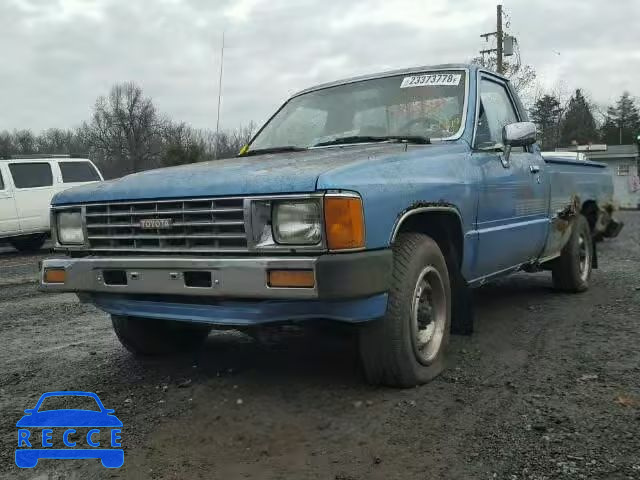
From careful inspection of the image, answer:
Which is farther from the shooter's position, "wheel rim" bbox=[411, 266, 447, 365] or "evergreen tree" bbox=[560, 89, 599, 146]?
"evergreen tree" bbox=[560, 89, 599, 146]

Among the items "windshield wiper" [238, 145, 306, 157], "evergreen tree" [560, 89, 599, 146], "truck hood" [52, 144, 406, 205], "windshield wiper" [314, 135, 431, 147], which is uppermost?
"evergreen tree" [560, 89, 599, 146]

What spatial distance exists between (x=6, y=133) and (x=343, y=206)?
193 feet

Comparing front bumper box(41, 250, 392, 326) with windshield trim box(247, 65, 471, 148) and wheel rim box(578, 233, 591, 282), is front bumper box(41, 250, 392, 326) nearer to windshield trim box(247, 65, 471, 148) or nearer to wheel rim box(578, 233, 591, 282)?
windshield trim box(247, 65, 471, 148)

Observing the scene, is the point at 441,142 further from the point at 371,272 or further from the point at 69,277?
the point at 69,277

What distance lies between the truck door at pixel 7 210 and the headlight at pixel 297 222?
36.0 ft

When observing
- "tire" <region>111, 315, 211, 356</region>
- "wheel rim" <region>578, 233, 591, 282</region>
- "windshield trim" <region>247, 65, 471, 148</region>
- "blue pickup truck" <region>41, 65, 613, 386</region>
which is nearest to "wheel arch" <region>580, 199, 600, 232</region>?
"wheel rim" <region>578, 233, 591, 282</region>

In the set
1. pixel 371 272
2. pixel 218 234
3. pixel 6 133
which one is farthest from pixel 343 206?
pixel 6 133

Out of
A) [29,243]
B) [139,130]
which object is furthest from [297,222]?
[139,130]

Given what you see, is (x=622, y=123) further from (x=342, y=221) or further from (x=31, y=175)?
(x=342, y=221)

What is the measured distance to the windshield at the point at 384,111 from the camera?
425cm

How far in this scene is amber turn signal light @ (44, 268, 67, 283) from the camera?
3.56 metres

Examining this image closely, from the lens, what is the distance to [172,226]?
10.5 feet

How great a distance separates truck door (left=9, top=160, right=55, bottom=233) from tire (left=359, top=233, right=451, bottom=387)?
10.7m

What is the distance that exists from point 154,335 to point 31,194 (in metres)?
9.68
